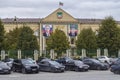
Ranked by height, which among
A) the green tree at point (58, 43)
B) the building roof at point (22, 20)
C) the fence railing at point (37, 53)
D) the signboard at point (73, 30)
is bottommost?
the fence railing at point (37, 53)

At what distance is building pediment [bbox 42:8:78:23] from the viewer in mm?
107812

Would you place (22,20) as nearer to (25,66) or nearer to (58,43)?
(58,43)

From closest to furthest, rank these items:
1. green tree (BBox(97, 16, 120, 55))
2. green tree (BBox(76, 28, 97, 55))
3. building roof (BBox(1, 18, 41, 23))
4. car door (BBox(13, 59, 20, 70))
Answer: car door (BBox(13, 59, 20, 70))
green tree (BBox(97, 16, 120, 55))
green tree (BBox(76, 28, 97, 55))
building roof (BBox(1, 18, 41, 23))

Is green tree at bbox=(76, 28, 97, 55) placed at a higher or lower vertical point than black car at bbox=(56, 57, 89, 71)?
higher

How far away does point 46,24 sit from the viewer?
350 ft

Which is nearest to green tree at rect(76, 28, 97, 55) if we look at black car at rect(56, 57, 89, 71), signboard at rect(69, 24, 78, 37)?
signboard at rect(69, 24, 78, 37)

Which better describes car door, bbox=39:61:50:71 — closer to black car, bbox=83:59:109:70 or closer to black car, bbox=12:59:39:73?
black car, bbox=12:59:39:73

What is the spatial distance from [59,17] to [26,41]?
33.0 meters

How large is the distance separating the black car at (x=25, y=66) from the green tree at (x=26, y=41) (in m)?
33.7

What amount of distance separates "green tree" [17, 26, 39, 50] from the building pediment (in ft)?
93.9

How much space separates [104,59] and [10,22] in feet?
187

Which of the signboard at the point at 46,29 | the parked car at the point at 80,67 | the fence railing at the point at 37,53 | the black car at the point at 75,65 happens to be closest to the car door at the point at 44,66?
the black car at the point at 75,65

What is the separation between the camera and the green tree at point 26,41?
76.2 m

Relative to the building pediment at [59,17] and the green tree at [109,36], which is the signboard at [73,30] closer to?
the building pediment at [59,17]
